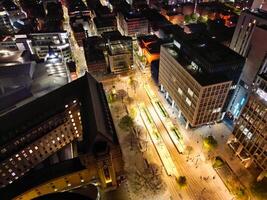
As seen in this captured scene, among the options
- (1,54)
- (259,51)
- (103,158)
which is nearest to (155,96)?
(259,51)

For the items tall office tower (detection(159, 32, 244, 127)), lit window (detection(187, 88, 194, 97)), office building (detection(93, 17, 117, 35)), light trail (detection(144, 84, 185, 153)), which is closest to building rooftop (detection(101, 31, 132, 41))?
office building (detection(93, 17, 117, 35))

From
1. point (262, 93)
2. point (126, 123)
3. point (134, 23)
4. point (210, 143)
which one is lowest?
point (126, 123)

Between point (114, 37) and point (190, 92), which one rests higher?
point (114, 37)

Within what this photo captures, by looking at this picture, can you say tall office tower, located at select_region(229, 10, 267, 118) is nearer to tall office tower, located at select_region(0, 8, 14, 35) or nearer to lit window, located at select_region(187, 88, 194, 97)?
lit window, located at select_region(187, 88, 194, 97)

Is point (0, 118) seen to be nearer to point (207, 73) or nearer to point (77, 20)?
point (207, 73)

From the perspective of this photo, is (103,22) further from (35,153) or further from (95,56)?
(35,153)

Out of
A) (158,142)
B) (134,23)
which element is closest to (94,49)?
(134,23)
